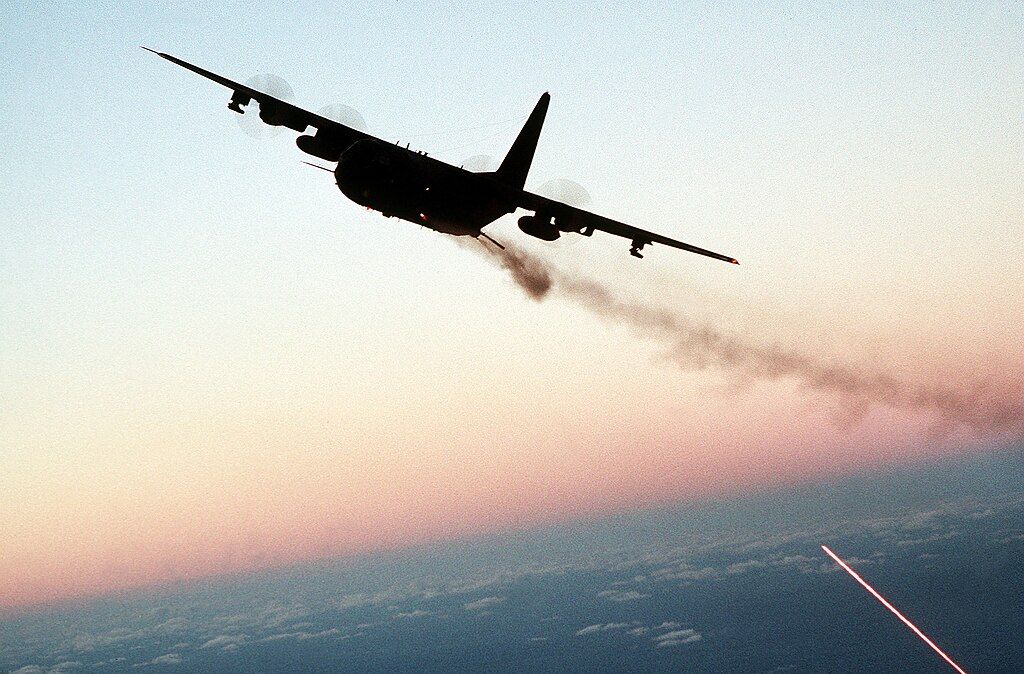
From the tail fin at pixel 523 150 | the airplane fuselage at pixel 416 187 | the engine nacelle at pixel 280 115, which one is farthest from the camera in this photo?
the engine nacelle at pixel 280 115

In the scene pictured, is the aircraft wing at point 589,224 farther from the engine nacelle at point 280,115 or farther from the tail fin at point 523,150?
the engine nacelle at point 280,115

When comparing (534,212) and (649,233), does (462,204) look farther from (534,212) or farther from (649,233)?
(649,233)

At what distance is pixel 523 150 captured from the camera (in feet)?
130

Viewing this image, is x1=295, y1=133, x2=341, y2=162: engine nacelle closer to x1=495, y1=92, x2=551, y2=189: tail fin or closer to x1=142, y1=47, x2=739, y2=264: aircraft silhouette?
x1=142, y1=47, x2=739, y2=264: aircraft silhouette

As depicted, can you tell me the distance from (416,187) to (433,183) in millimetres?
1095

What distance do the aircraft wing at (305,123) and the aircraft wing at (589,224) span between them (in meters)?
9.45

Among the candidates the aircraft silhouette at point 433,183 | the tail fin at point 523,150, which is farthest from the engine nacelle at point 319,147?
the tail fin at point 523,150

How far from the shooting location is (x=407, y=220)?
35.5 meters

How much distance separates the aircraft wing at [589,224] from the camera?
39969 mm

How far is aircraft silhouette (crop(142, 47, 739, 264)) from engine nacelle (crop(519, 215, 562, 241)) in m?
0.05

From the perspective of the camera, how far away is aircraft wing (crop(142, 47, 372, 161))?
40250 millimetres

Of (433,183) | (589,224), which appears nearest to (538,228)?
(589,224)

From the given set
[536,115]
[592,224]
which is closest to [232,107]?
[536,115]

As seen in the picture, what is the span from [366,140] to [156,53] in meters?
11.5
